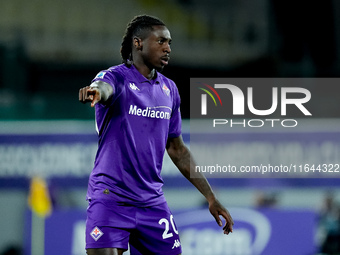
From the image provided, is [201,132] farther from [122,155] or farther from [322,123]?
[122,155]

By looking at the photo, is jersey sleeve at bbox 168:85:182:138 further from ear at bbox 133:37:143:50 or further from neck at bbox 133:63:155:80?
ear at bbox 133:37:143:50

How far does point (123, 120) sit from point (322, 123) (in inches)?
243

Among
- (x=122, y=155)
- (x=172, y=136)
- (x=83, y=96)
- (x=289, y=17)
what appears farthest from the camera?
(x=289, y=17)

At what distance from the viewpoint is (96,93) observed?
11.3 ft

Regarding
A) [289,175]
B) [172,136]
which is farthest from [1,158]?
[172,136]

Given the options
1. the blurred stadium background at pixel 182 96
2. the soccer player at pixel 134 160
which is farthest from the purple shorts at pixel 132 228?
the blurred stadium background at pixel 182 96

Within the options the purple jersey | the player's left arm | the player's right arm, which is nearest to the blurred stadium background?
the player's left arm

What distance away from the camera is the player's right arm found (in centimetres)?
336

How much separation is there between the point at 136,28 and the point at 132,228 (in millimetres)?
1269

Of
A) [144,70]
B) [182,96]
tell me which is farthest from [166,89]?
[182,96]

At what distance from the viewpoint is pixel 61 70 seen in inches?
468

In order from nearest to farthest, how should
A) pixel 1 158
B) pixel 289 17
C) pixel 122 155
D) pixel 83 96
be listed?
pixel 83 96 < pixel 122 155 < pixel 1 158 < pixel 289 17

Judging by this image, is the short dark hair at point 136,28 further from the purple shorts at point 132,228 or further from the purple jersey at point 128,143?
the purple shorts at point 132,228

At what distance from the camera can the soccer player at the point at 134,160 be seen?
3920mm
